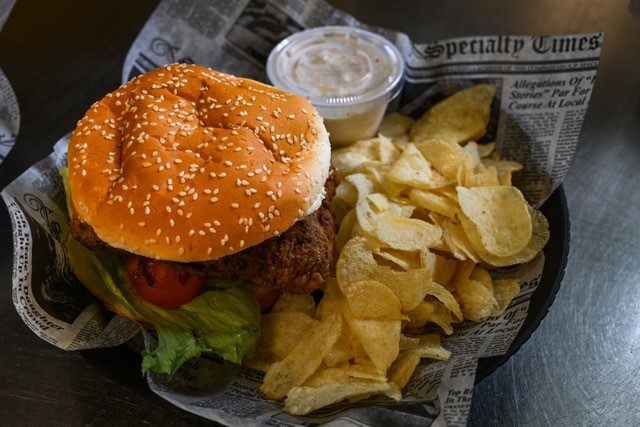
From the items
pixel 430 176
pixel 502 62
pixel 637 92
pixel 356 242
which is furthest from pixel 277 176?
pixel 637 92

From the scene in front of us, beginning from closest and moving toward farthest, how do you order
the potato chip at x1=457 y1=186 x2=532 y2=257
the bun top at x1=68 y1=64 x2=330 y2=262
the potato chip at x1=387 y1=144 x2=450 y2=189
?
the bun top at x1=68 y1=64 x2=330 y2=262 → the potato chip at x1=457 y1=186 x2=532 y2=257 → the potato chip at x1=387 y1=144 x2=450 y2=189

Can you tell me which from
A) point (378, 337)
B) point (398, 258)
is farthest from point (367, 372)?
point (398, 258)

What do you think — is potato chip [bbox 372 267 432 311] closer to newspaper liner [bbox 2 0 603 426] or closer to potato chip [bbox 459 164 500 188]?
newspaper liner [bbox 2 0 603 426]

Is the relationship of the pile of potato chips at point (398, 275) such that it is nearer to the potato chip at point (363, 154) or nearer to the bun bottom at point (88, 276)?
the potato chip at point (363, 154)

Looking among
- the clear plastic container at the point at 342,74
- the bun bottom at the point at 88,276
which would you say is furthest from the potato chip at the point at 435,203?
the bun bottom at the point at 88,276

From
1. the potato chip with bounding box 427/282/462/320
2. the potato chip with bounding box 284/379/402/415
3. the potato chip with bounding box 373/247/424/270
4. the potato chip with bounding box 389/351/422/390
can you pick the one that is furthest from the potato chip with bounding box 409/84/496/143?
the potato chip with bounding box 284/379/402/415

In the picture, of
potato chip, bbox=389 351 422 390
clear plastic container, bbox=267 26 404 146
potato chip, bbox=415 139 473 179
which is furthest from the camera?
clear plastic container, bbox=267 26 404 146
